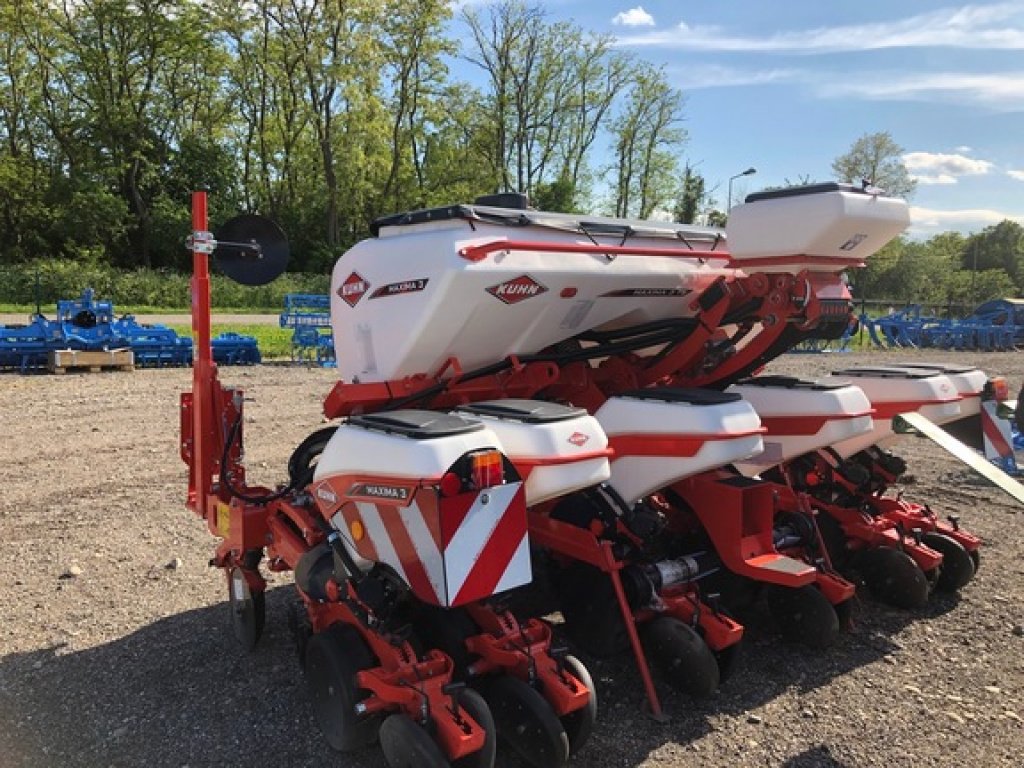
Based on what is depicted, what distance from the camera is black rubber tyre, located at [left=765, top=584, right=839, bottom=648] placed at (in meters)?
3.89

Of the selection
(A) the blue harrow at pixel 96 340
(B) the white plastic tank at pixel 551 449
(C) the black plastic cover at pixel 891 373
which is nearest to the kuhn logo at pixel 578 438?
(B) the white plastic tank at pixel 551 449

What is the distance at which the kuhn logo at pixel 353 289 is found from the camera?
4023 millimetres

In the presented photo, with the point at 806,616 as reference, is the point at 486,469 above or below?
above

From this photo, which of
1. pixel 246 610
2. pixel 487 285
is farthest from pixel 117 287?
pixel 487 285

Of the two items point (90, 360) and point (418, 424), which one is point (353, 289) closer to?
point (418, 424)

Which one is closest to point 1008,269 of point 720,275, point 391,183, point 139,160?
point 391,183

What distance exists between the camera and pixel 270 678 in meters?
3.67

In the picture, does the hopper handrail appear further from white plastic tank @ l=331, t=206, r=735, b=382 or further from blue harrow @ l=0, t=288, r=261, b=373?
blue harrow @ l=0, t=288, r=261, b=373

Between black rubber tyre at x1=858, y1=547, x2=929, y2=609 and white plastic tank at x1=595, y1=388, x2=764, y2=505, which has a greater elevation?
white plastic tank at x1=595, y1=388, x2=764, y2=505

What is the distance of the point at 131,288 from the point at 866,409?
3188 cm

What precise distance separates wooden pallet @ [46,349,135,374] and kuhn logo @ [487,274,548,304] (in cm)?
1226

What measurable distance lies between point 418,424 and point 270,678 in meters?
1.70

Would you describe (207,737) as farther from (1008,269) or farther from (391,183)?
(1008,269)

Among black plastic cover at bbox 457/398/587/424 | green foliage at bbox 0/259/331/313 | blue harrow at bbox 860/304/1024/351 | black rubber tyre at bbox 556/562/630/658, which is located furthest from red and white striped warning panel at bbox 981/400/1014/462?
green foliage at bbox 0/259/331/313
